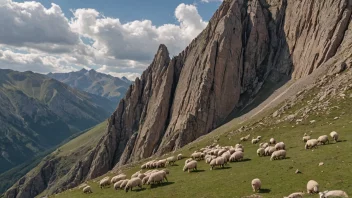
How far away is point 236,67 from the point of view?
130 metres

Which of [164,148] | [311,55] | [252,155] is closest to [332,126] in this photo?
[252,155]

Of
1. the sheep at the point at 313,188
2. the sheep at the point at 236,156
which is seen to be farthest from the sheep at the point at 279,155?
the sheep at the point at 313,188

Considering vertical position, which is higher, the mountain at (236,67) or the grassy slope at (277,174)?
the mountain at (236,67)

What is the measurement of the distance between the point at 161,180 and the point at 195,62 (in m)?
104

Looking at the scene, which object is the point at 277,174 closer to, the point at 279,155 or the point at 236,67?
the point at 279,155

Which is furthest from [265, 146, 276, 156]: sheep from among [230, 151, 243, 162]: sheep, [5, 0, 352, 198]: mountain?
[5, 0, 352, 198]: mountain

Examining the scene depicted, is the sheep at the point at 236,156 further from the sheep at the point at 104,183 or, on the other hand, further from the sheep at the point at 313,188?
the sheep at the point at 313,188

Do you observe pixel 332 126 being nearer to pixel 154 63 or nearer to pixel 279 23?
pixel 279 23

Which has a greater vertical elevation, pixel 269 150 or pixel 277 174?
pixel 269 150

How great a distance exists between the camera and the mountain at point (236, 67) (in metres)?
100

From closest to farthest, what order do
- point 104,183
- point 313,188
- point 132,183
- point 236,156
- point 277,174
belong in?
point 313,188 → point 277,174 → point 132,183 → point 236,156 → point 104,183

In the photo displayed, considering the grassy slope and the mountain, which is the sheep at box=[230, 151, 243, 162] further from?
the mountain

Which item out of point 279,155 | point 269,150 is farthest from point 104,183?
point 279,155

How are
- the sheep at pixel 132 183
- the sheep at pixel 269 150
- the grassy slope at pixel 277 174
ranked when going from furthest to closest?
the sheep at pixel 269 150
the sheep at pixel 132 183
the grassy slope at pixel 277 174
